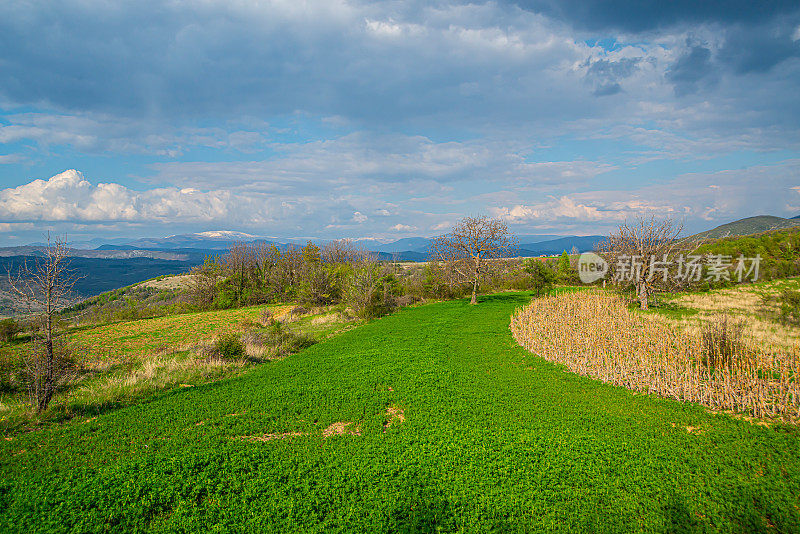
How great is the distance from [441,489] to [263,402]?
6.26 m

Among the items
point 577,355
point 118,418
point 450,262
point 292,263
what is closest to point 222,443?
point 118,418

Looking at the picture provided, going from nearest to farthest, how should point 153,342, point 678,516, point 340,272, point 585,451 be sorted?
point 678,516
point 585,451
point 153,342
point 340,272

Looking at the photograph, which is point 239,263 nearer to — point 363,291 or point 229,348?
point 363,291

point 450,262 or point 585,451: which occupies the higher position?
point 450,262

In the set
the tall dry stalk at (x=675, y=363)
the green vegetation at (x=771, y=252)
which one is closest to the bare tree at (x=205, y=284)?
the tall dry stalk at (x=675, y=363)

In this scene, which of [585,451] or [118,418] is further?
[118,418]

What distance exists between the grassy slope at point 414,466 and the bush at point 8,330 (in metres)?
22.6

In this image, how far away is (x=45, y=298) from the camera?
927cm

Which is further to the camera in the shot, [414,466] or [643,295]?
[643,295]

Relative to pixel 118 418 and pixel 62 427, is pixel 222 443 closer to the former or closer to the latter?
pixel 118 418

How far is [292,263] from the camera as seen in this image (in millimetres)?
51438

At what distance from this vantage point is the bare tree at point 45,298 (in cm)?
915

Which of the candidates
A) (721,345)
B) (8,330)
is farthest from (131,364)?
(721,345)

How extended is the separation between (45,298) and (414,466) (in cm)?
1073
